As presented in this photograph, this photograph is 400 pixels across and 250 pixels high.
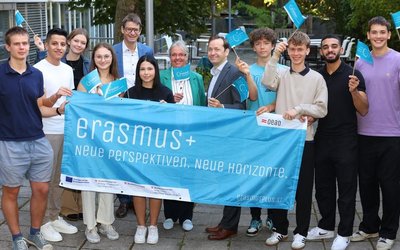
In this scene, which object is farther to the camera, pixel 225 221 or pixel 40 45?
pixel 40 45

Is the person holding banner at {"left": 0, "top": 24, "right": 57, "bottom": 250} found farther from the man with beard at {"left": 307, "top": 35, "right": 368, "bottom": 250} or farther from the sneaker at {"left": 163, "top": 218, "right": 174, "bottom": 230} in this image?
the man with beard at {"left": 307, "top": 35, "right": 368, "bottom": 250}

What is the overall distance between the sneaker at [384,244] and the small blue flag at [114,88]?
8.95 feet

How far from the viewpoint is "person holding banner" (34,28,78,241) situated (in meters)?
5.82

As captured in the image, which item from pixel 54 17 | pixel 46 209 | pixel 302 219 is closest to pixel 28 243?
pixel 46 209

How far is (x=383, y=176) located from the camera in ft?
18.7

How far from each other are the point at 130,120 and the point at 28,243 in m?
1.47

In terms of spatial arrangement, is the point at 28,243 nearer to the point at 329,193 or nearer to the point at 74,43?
the point at 74,43

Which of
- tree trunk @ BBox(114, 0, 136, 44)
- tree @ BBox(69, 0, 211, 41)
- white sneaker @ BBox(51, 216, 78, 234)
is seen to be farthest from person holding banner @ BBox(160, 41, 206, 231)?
tree @ BBox(69, 0, 211, 41)

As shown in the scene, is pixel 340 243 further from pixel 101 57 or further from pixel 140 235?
pixel 101 57

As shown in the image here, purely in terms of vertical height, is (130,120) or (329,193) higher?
(130,120)

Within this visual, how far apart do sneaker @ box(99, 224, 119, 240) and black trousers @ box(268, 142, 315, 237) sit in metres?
1.54

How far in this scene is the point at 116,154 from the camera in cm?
577

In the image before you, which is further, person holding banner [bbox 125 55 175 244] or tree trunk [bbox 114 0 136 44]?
tree trunk [bbox 114 0 136 44]

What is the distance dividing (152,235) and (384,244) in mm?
2149
